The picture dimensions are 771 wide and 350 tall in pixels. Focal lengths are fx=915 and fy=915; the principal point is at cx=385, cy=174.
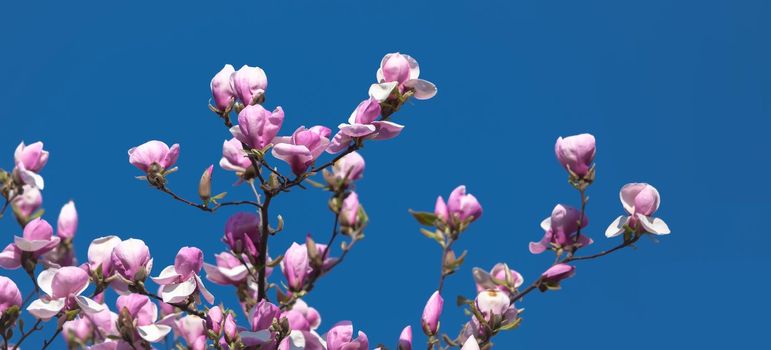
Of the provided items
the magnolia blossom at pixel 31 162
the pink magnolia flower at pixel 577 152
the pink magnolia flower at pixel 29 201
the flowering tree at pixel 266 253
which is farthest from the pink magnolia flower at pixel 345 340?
the pink magnolia flower at pixel 29 201

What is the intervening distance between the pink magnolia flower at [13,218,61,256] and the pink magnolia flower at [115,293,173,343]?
47 cm

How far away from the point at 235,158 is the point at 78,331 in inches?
46.9

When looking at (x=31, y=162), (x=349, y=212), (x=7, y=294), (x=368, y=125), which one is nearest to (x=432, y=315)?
(x=349, y=212)

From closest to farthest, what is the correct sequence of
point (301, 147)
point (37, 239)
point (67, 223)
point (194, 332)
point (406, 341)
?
point (301, 147), point (194, 332), point (406, 341), point (37, 239), point (67, 223)

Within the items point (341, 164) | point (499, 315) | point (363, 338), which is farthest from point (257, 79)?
point (499, 315)

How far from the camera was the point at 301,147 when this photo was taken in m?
2.23

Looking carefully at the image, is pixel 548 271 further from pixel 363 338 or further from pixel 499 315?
pixel 363 338

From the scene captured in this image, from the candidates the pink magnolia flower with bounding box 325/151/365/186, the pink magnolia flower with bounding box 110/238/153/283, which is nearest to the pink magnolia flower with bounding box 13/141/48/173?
the pink magnolia flower with bounding box 110/238/153/283

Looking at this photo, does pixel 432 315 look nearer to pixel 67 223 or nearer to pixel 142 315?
pixel 142 315

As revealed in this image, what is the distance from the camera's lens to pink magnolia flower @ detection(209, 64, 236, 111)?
239 cm

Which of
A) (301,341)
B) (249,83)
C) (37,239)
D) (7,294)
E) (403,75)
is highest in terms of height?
(403,75)

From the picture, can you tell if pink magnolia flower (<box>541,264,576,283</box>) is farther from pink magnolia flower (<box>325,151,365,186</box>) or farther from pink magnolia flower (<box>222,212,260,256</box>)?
pink magnolia flower (<box>222,212,260,256</box>)

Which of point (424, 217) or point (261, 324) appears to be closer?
point (261, 324)

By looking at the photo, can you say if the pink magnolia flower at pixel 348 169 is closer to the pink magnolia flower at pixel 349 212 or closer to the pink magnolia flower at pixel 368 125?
the pink magnolia flower at pixel 349 212
